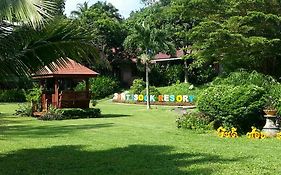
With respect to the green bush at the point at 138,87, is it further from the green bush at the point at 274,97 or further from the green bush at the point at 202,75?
the green bush at the point at 274,97

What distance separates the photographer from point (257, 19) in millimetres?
24453

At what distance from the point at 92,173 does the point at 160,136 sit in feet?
22.4

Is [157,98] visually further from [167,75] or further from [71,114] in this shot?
[71,114]

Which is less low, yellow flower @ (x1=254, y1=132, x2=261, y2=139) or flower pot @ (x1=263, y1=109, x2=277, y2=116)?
flower pot @ (x1=263, y1=109, x2=277, y2=116)

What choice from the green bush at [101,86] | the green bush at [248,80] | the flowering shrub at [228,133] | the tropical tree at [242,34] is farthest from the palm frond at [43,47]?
the green bush at [101,86]

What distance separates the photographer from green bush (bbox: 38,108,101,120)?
26.1m

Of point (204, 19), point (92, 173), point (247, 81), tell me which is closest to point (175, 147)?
point (92, 173)

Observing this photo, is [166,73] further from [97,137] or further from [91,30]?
[91,30]

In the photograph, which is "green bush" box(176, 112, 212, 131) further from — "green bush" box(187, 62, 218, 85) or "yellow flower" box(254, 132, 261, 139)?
"green bush" box(187, 62, 218, 85)

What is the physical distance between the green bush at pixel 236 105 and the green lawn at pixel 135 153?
107 centimetres

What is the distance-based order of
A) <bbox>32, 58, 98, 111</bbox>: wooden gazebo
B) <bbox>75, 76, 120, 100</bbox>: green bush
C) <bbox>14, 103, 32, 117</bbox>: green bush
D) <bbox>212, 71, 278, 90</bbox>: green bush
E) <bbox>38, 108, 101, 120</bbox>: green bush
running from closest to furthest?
1. <bbox>212, 71, 278, 90</bbox>: green bush
2. <bbox>38, 108, 101, 120</bbox>: green bush
3. <bbox>32, 58, 98, 111</bbox>: wooden gazebo
4. <bbox>14, 103, 32, 117</bbox>: green bush
5. <bbox>75, 76, 120, 100</bbox>: green bush

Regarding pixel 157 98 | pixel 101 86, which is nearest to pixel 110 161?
pixel 157 98

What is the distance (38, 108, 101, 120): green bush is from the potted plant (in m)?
13.4

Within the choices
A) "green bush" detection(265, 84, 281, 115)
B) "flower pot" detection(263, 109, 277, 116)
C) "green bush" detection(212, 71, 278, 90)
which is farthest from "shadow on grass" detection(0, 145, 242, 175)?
"green bush" detection(212, 71, 278, 90)
